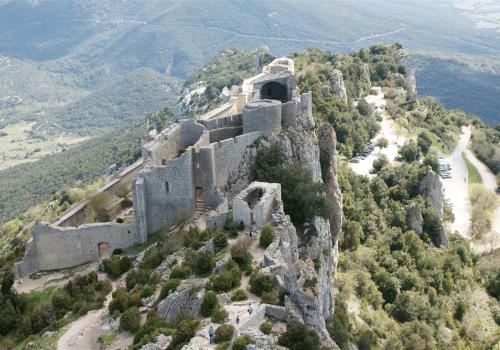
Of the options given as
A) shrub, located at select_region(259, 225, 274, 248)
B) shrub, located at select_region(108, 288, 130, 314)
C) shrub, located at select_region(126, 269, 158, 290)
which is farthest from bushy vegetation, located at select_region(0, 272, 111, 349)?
shrub, located at select_region(259, 225, 274, 248)

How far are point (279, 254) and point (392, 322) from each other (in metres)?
22.1

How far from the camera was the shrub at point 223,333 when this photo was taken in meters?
17.3

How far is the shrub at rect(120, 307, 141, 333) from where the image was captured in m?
21.7

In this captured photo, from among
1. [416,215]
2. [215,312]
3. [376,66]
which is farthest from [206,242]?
[376,66]

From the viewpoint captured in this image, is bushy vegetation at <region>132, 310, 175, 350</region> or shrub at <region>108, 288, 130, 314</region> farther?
shrub at <region>108, 288, 130, 314</region>

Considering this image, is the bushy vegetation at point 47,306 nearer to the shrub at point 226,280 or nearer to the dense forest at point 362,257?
the dense forest at point 362,257

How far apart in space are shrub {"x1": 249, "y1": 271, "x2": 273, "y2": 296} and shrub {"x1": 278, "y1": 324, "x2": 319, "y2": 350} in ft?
8.24

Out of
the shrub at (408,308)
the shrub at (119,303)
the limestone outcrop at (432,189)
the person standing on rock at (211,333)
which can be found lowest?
the shrub at (408,308)

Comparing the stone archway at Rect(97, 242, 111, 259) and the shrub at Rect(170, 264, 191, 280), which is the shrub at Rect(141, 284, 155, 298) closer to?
the shrub at Rect(170, 264, 191, 280)

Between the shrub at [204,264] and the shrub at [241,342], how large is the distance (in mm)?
6191

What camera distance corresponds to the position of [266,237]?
2338cm

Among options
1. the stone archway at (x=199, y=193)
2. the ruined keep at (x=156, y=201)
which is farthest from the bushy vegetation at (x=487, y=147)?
the stone archway at (x=199, y=193)

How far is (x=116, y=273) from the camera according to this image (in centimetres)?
2744

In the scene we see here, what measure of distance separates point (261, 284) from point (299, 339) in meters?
3.11
